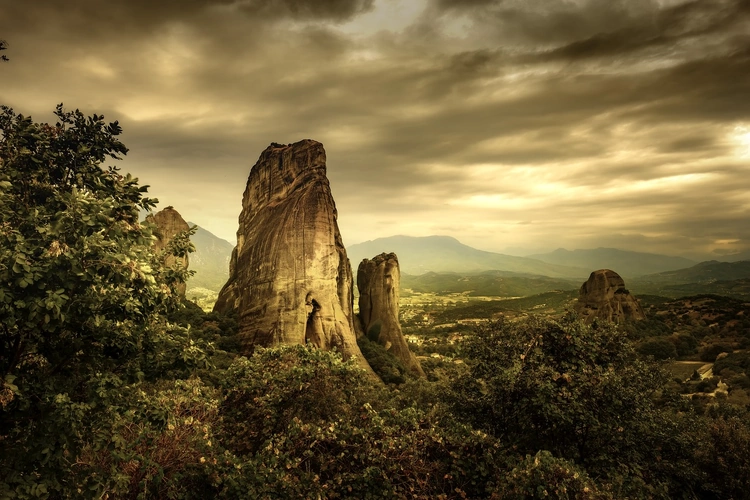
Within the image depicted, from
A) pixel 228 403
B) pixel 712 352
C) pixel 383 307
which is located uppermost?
pixel 228 403

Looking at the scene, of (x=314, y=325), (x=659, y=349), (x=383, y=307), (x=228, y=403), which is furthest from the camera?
(x=659, y=349)

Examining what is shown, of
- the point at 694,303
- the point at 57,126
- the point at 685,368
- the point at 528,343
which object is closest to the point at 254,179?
the point at 57,126

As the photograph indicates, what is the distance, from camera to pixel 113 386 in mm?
8164

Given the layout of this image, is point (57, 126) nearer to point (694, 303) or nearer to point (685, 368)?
point (685, 368)

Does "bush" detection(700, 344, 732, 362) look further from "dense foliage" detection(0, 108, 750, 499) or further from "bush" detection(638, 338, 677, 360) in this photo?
"dense foliage" detection(0, 108, 750, 499)

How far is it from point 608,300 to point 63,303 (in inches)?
3313

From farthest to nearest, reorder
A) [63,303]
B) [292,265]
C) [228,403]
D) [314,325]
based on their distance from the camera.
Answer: [292,265] → [314,325] → [228,403] → [63,303]

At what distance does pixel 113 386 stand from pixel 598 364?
16044 millimetres

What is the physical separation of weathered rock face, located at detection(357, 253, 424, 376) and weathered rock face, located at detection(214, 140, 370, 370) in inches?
258

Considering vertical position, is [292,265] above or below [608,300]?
above

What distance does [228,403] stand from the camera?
14469mm

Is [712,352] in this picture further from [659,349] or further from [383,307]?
[383,307]

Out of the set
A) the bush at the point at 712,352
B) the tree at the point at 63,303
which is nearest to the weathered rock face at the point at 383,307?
the tree at the point at 63,303

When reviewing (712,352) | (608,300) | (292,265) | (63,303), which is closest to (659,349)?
(712,352)
